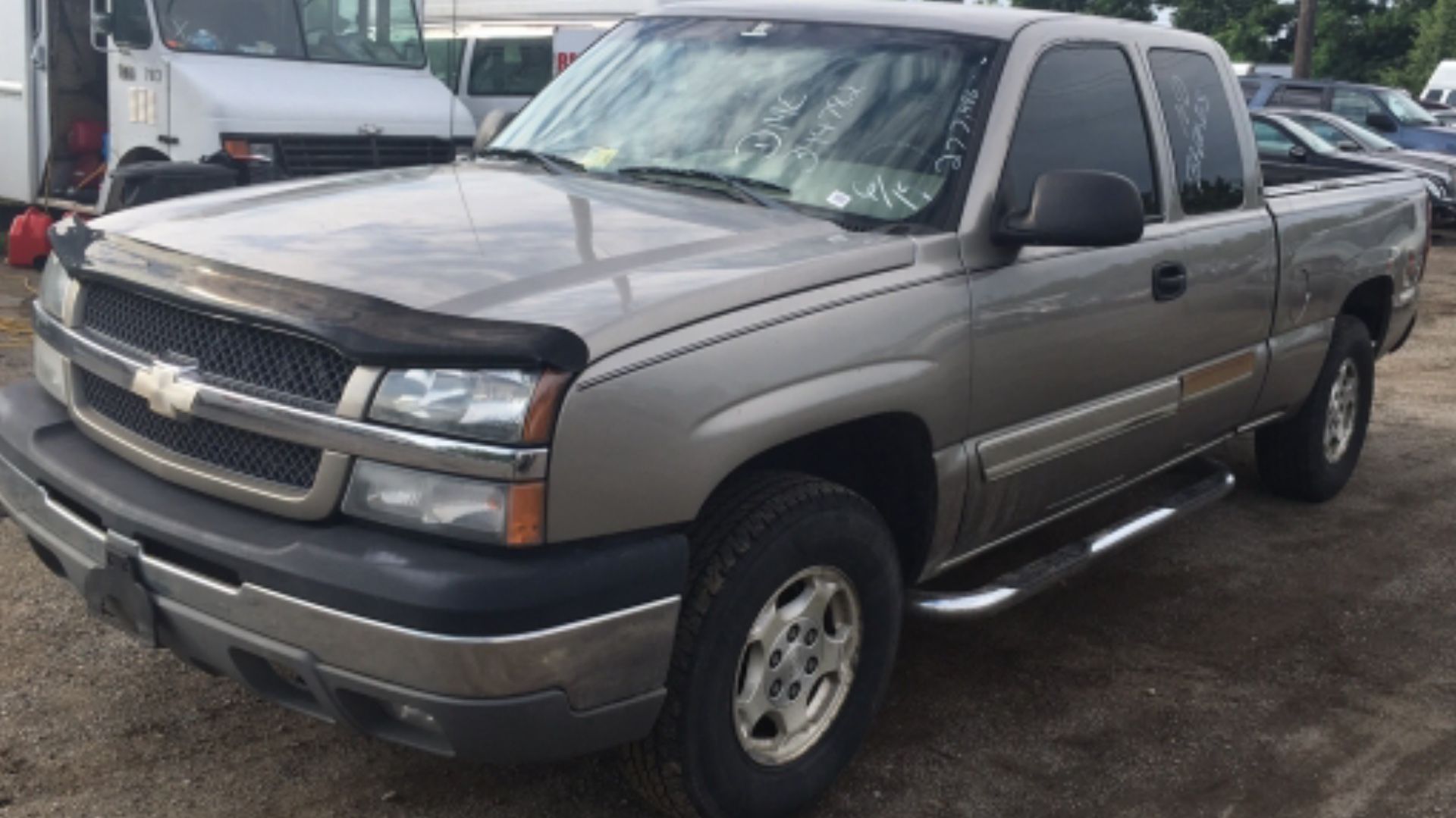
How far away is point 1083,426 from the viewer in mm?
4359

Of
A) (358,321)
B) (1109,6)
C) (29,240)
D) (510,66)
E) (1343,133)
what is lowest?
(29,240)

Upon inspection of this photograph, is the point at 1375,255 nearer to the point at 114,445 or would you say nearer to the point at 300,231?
the point at 300,231

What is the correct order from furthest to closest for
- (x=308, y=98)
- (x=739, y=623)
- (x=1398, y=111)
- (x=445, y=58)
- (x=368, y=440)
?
1. (x=1398, y=111)
2. (x=445, y=58)
3. (x=308, y=98)
4. (x=739, y=623)
5. (x=368, y=440)

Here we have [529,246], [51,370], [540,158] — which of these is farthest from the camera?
[540,158]

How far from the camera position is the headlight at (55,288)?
12.0ft

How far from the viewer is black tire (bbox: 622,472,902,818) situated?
→ 125 inches

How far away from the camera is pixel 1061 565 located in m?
4.44

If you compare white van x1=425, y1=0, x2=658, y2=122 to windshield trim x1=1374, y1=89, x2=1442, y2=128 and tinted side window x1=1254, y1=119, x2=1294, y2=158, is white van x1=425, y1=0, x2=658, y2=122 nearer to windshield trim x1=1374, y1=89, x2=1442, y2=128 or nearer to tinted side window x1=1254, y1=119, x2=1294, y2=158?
tinted side window x1=1254, y1=119, x2=1294, y2=158

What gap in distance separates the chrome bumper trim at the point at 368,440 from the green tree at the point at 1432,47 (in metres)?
46.4

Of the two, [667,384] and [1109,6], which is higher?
[1109,6]

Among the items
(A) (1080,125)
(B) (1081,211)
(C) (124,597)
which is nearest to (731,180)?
(B) (1081,211)

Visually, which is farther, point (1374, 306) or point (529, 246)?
point (1374, 306)

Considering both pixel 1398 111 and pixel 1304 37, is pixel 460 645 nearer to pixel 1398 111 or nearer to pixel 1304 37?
pixel 1398 111

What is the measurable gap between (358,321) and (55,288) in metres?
1.23
